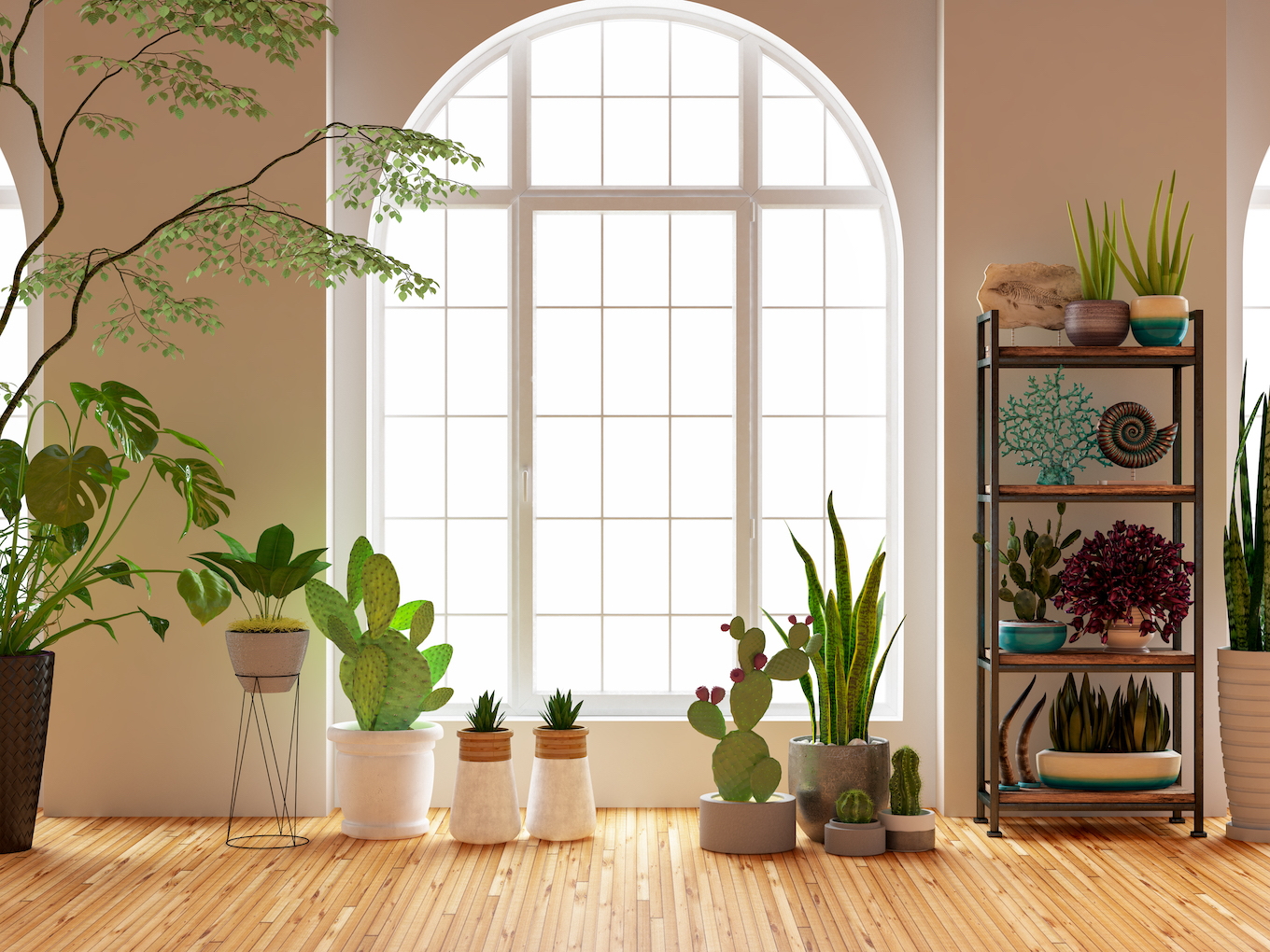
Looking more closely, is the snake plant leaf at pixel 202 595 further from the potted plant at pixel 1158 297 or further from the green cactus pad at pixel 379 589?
the potted plant at pixel 1158 297

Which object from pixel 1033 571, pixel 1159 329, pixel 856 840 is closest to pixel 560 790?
pixel 856 840

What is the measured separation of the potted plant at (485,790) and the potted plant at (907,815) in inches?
50.0

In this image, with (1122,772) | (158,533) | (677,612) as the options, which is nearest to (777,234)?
(677,612)

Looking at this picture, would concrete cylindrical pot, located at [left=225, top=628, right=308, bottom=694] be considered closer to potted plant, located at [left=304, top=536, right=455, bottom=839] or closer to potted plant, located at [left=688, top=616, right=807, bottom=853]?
potted plant, located at [left=304, top=536, right=455, bottom=839]

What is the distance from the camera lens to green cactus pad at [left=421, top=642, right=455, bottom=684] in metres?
3.91

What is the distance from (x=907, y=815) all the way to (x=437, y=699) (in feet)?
5.39

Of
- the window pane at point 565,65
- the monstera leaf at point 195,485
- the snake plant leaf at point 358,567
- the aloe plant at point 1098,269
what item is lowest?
the snake plant leaf at point 358,567

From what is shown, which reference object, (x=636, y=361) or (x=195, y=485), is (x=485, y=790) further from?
(x=636, y=361)

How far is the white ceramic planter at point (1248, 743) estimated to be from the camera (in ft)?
12.1

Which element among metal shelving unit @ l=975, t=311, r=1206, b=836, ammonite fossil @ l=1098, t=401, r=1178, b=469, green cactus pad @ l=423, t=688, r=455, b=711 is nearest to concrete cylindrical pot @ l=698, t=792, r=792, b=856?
metal shelving unit @ l=975, t=311, r=1206, b=836

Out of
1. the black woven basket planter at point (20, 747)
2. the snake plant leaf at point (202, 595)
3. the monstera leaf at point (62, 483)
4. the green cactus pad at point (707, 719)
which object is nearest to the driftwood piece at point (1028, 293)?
the green cactus pad at point (707, 719)

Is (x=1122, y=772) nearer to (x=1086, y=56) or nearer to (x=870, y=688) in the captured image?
(x=870, y=688)

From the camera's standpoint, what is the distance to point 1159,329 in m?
3.81

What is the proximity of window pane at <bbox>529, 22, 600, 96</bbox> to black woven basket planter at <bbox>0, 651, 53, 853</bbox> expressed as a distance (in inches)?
113
